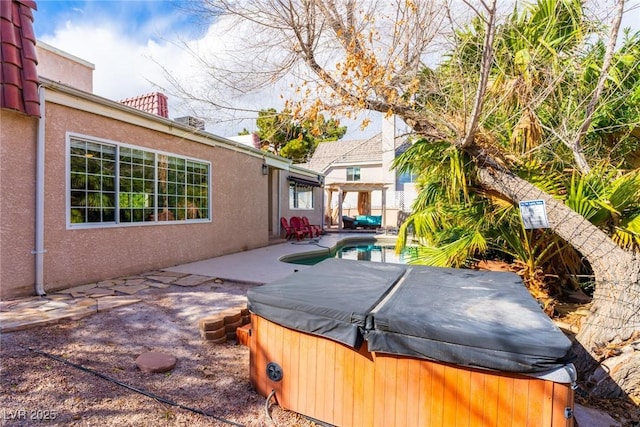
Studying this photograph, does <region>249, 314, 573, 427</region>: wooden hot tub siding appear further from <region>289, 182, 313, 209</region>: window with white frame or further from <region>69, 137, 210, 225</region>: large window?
<region>289, 182, 313, 209</region>: window with white frame

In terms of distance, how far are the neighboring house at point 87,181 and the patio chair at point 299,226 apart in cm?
535

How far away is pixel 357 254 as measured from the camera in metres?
14.8

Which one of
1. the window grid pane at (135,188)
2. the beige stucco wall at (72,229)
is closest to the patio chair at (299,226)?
the beige stucco wall at (72,229)

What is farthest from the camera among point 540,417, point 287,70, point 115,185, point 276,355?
point 115,185

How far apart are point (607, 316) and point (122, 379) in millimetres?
5386

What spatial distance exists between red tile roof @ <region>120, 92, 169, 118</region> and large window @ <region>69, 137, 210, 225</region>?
3405 mm

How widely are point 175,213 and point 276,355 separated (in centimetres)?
717

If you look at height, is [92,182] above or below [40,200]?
above

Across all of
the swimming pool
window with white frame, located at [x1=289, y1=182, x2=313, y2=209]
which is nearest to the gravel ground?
the swimming pool

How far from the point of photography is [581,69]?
499 cm

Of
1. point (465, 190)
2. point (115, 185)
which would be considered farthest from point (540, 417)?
point (115, 185)

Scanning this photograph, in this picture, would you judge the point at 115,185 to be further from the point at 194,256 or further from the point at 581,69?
the point at 581,69

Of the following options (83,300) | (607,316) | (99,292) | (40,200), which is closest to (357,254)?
(99,292)

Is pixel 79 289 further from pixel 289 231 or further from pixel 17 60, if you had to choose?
pixel 289 231
